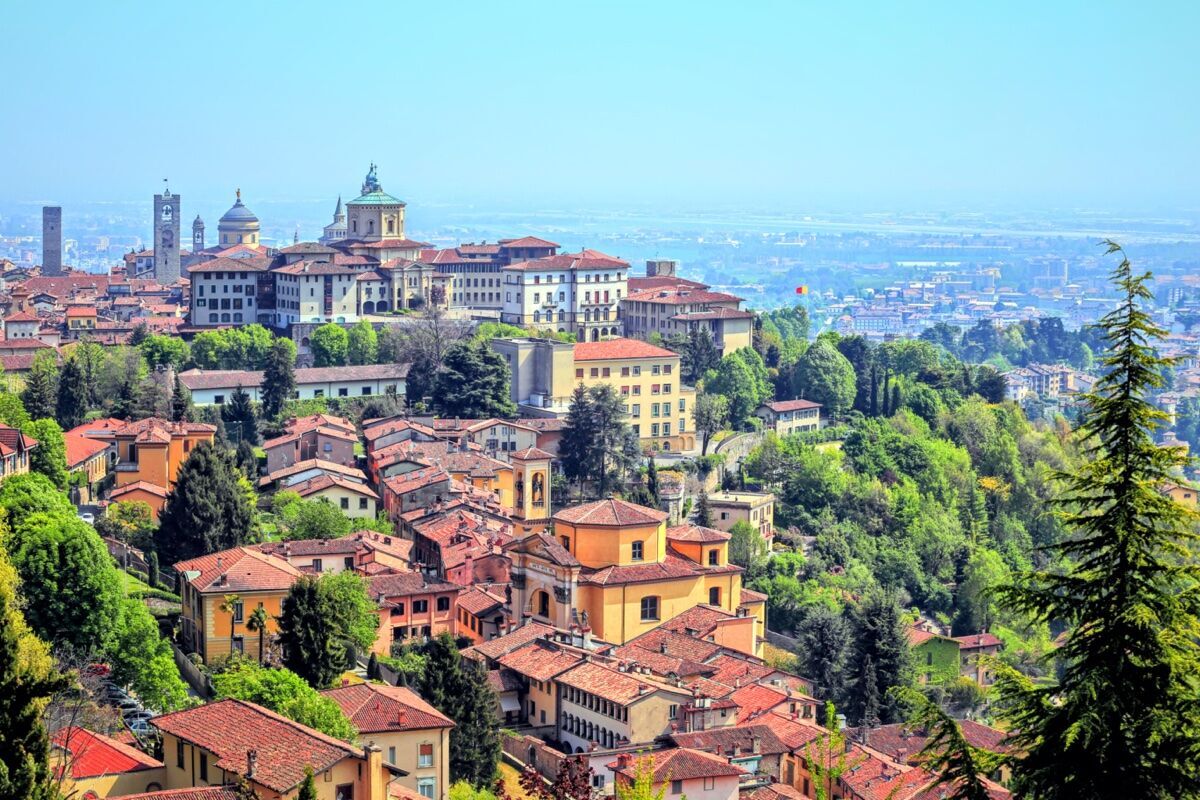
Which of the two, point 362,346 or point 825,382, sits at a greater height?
point 362,346

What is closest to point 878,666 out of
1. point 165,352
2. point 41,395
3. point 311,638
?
point 311,638

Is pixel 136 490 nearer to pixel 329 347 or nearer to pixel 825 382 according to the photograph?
pixel 329 347

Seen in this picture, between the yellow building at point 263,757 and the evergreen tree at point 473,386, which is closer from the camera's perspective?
the yellow building at point 263,757

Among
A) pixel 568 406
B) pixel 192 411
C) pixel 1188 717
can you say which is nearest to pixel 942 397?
pixel 568 406

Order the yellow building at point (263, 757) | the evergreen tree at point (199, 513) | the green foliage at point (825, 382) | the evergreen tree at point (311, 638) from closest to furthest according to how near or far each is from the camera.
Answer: the yellow building at point (263, 757), the evergreen tree at point (311, 638), the evergreen tree at point (199, 513), the green foliage at point (825, 382)

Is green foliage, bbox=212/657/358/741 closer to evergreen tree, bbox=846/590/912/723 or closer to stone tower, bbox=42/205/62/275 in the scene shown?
evergreen tree, bbox=846/590/912/723

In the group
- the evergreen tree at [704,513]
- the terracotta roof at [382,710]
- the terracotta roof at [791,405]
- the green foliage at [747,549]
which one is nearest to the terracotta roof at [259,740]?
the terracotta roof at [382,710]

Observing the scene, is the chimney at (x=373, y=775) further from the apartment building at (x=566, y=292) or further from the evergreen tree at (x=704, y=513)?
the apartment building at (x=566, y=292)

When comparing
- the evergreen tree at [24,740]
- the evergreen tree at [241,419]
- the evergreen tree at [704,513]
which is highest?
the evergreen tree at [24,740]
